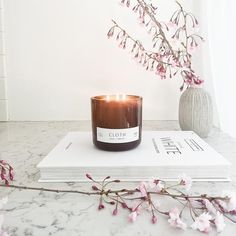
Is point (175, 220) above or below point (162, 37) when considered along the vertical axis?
below

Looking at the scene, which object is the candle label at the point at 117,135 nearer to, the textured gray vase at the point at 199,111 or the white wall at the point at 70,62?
the textured gray vase at the point at 199,111

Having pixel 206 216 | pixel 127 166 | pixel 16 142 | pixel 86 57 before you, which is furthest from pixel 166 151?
pixel 86 57

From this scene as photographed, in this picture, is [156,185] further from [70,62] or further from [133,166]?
[70,62]

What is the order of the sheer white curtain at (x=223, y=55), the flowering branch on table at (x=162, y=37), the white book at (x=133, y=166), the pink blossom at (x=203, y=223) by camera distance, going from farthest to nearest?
the flowering branch on table at (x=162, y=37) < the sheer white curtain at (x=223, y=55) < the white book at (x=133, y=166) < the pink blossom at (x=203, y=223)

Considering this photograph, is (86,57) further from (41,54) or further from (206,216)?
(206,216)

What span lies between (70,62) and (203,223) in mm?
882

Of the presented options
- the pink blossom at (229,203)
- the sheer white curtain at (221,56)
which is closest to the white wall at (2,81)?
the sheer white curtain at (221,56)

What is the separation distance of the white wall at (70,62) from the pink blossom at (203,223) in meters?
0.80

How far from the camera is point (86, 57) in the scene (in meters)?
1.16

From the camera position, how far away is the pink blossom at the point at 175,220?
416 mm

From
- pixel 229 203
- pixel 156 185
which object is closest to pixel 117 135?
pixel 156 185

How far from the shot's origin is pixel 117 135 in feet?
2.15

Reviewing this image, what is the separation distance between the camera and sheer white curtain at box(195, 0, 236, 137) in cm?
90

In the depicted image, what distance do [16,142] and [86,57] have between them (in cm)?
45
